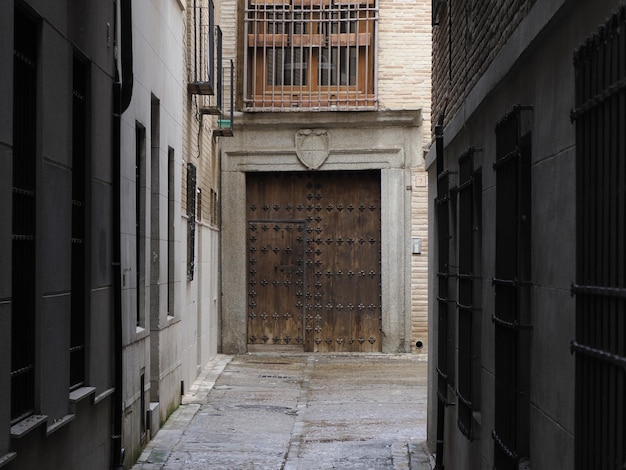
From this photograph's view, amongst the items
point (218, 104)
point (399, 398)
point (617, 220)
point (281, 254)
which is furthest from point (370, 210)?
point (617, 220)

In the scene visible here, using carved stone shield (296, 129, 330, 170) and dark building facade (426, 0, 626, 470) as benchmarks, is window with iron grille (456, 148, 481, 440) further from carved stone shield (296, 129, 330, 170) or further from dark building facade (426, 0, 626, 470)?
carved stone shield (296, 129, 330, 170)

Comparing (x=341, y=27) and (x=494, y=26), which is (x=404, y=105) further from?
(x=494, y=26)

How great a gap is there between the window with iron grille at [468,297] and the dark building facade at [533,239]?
0.05 ft

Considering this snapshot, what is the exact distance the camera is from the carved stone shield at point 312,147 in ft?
70.4

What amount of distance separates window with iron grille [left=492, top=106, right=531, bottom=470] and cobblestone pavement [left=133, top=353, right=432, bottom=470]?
4143 mm

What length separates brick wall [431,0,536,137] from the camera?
704 cm

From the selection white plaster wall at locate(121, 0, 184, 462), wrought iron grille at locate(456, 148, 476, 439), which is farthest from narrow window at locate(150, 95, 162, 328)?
wrought iron grille at locate(456, 148, 476, 439)

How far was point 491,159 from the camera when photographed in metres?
7.09

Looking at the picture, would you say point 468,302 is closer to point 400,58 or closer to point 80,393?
point 80,393

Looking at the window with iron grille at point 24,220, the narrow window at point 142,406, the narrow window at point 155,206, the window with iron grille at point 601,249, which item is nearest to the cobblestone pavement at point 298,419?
the narrow window at point 142,406

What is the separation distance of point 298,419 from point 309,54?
982 centimetres

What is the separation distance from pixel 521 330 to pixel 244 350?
52.3ft

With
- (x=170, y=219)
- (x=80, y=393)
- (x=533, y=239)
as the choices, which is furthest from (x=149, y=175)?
(x=533, y=239)

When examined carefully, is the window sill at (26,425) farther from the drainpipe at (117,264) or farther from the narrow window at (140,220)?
the narrow window at (140,220)
